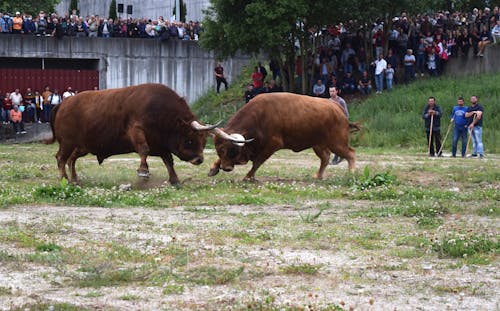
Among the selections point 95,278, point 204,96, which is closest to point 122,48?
point 204,96

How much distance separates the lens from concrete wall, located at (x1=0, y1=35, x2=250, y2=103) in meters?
43.1

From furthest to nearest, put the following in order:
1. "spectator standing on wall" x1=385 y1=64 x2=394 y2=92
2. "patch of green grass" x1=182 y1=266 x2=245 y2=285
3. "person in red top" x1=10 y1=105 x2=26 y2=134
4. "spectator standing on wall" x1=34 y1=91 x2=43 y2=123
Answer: "spectator standing on wall" x1=34 y1=91 x2=43 y2=123 → "person in red top" x1=10 y1=105 x2=26 y2=134 → "spectator standing on wall" x1=385 y1=64 x2=394 y2=92 → "patch of green grass" x1=182 y1=266 x2=245 y2=285

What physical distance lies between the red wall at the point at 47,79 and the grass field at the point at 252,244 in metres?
25.0

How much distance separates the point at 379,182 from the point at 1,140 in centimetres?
2587

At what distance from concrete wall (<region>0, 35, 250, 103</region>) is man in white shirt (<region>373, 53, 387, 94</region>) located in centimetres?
966

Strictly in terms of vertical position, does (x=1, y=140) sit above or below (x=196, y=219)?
below

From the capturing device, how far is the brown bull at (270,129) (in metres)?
19.4

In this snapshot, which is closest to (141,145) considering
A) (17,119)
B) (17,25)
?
(17,119)

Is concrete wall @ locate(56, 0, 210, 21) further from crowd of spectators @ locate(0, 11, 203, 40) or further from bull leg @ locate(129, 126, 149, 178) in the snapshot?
bull leg @ locate(129, 126, 149, 178)

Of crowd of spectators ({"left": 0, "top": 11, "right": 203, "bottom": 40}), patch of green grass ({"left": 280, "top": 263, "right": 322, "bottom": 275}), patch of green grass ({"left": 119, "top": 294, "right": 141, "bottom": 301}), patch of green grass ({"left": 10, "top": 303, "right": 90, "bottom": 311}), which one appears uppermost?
crowd of spectators ({"left": 0, "top": 11, "right": 203, "bottom": 40})

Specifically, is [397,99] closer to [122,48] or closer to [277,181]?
[122,48]

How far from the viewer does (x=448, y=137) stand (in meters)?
32.5

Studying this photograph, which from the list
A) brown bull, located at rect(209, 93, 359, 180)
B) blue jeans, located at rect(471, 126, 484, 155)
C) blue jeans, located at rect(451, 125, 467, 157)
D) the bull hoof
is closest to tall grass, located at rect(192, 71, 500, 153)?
blue jeans, located at rect(451, 125, 467, 157)

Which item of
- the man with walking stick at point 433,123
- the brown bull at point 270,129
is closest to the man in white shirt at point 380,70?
the man with walking stick at point 433,123
